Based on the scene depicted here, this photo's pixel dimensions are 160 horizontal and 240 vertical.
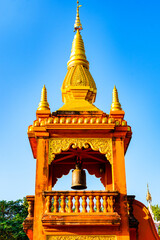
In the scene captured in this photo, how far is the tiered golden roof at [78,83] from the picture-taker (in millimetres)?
11811

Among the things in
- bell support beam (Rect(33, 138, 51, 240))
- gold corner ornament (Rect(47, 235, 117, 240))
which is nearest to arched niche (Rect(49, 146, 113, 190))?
bell support beam (Rect(33, 138, 51, 240))

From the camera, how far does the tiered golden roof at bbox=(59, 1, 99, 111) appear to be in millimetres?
11811

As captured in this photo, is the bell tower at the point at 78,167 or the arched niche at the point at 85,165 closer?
the bell tower at the point at 78,167

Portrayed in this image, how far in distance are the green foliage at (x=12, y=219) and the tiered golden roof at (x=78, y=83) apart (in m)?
19.2

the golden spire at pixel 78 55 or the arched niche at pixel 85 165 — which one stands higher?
the golden spire at pixel 78 55

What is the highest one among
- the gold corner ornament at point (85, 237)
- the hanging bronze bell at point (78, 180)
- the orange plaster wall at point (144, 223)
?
the hanging bronze bell at point (78, 180)

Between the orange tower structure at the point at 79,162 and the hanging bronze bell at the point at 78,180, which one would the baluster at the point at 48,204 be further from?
the hanging bronze bell at the point at 78,180

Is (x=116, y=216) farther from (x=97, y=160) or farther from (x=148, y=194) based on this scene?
(x=148, y=194)

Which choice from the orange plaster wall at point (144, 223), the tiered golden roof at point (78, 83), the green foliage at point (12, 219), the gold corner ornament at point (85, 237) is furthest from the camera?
the green foliage at point (12, 219)

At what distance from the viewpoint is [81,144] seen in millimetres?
10086

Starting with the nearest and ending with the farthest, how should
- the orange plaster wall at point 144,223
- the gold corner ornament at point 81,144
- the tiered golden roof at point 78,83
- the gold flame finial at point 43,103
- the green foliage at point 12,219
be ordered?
the gold corner ornament at point 81,144 < the orange plaster wall at point 144,223 < the gold flame finial at point 43,103 < the tiered golden roof at point 78,83 < the green foliage at point 12,219

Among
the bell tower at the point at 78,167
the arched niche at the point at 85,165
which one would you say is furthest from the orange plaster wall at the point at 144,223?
the arched niche at the point at 85,165

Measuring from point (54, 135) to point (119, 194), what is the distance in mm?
2577

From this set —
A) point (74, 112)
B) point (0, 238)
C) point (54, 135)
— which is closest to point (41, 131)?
point (54, 135)
